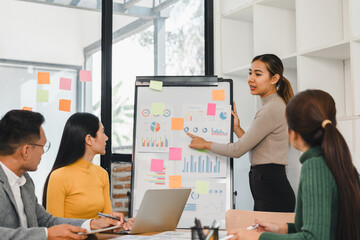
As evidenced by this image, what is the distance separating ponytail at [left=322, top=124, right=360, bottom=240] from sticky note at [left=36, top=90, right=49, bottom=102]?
85.2 inches

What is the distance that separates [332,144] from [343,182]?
12 centimetres

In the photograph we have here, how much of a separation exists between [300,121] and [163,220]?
0.71 m

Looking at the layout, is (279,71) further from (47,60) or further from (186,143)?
(47,60)

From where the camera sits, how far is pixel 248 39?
3820 mm

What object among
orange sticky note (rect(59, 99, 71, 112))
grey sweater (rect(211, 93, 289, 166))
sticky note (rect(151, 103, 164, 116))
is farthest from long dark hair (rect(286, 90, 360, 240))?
orange sticky note (rect(59, 99, 71, 112))

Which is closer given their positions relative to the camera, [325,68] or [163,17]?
[325,68]

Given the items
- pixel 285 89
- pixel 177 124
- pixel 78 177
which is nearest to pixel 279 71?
pixel 285 89

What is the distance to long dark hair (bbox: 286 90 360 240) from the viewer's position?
4.43 feet

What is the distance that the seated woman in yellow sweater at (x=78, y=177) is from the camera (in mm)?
2324

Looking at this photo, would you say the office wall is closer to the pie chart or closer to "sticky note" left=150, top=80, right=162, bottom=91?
"sticky note" left=150, top=80, right=162, bottom=91

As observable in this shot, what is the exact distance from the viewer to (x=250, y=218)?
188cm

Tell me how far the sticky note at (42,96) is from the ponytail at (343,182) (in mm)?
2165

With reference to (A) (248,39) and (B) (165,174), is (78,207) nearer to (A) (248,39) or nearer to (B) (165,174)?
(B) (165,174)

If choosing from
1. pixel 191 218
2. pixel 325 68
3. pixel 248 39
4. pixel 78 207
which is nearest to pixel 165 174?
pixel 191 218
